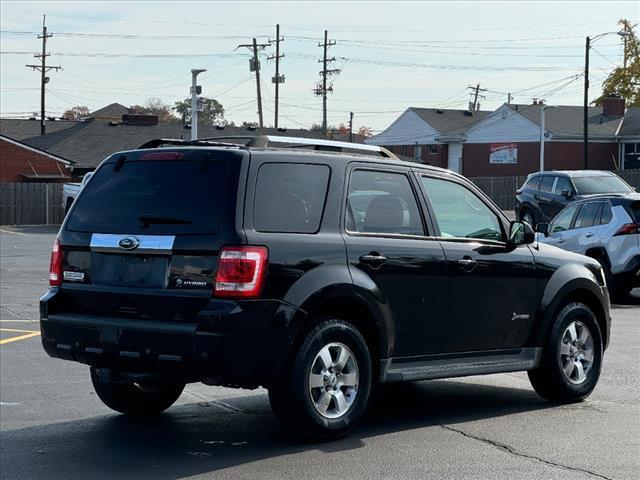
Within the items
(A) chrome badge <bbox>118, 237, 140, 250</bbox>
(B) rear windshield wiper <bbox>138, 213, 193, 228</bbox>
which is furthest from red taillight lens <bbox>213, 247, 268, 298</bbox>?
(A) chrome badge <bbox>118, 237, 140, 250</bbox>

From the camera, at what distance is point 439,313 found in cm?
787

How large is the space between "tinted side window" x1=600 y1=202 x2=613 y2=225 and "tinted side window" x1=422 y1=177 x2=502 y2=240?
972cm

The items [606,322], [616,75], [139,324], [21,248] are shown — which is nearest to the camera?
[139,324]

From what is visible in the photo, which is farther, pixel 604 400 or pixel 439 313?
pixel 604 400

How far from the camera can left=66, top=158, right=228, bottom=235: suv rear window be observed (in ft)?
22.7

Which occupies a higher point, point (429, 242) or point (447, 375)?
point (429, 242)

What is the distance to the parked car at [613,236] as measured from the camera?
56.4ft

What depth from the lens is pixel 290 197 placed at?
23.6 feet

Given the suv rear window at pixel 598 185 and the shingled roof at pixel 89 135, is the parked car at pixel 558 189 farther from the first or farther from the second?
the shingled roof at pixel 89 135

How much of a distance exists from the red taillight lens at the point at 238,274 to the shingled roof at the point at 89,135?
54678 mm

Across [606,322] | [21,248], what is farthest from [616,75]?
[606,322]

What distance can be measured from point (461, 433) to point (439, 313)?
2.86ft

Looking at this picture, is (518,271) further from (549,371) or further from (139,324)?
(139,324)

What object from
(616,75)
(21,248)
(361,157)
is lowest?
(21,248)
